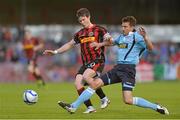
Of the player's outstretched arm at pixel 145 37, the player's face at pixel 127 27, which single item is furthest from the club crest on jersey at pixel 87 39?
the player's outstretched arm at pixel 145 37

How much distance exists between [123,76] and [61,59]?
20.0 metres

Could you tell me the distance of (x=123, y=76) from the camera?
13.3 meters

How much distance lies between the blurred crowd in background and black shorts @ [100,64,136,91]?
18805mm

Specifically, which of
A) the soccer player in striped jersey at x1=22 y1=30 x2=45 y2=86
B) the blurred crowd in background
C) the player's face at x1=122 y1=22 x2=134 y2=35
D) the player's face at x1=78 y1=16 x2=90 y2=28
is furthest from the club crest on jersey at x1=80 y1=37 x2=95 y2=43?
the blurred crowd in background

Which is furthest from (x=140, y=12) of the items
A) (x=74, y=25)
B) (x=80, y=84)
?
(x=80, y=84)

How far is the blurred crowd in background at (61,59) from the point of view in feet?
106

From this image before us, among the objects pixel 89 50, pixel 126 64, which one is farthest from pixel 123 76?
pixel 89 50

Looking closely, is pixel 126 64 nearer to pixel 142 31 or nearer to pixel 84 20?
pixel 142 31

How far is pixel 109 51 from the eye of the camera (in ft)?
108

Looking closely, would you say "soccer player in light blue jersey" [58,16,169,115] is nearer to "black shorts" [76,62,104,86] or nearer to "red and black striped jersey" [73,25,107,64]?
"black shorts" [76,62,104,86]

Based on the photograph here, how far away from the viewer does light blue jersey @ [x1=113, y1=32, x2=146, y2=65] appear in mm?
13383

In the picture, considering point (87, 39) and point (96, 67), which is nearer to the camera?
point (96, 67)

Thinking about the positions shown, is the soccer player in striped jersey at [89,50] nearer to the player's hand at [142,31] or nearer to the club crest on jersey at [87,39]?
the club crest on jersey at [87,39]

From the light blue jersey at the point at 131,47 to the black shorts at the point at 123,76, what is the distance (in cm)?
12
